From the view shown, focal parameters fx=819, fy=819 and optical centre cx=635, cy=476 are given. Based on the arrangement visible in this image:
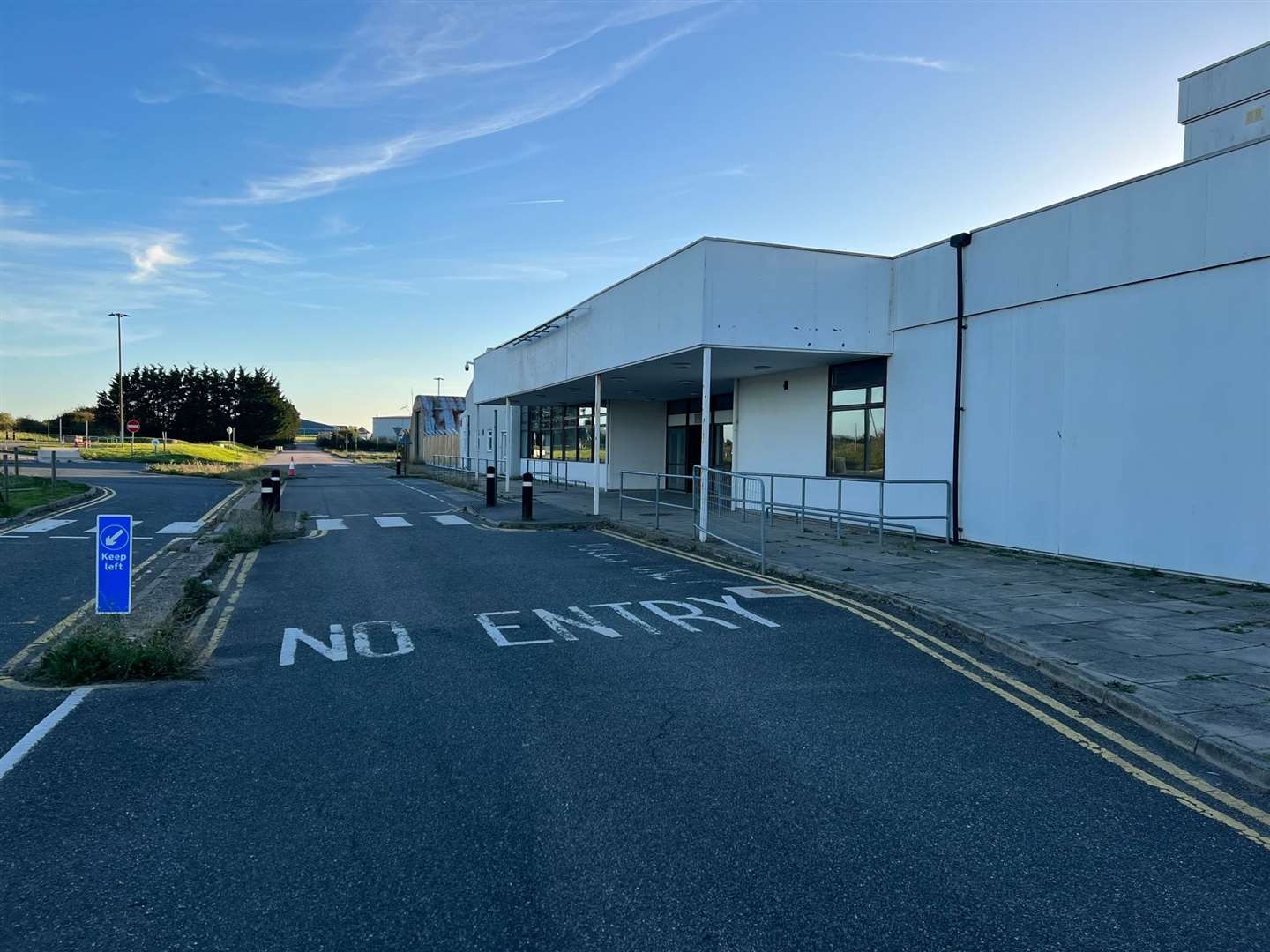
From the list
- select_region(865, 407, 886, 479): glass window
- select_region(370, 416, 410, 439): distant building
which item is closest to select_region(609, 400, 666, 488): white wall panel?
select_region(865, 407, 886, 479): glass window

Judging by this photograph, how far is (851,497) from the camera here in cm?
1645

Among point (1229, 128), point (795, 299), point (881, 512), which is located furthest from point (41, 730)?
point (1229, 128)

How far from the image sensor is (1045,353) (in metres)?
12.1

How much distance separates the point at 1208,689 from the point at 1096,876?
10.1ft

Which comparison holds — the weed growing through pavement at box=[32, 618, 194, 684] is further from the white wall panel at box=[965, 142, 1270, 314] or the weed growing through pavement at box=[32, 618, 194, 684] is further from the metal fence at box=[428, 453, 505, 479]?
the metal fence at box=[428, 453, 505, 479]

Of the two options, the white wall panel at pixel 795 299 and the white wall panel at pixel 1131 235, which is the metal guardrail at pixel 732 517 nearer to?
the white wall panel at pixel 795 299

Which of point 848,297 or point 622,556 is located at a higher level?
point 848,297

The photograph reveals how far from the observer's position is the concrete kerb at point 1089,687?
4.53m

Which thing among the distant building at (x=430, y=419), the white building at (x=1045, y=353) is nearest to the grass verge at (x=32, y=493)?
the white building at (x=1045, y=353)

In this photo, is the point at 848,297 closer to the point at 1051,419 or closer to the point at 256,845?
the point at 1051,419

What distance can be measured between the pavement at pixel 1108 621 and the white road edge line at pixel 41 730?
22.1 ft

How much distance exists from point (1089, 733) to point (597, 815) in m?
3.24

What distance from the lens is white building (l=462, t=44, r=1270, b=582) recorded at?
382 inches

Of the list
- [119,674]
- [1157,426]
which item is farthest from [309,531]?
[1157,426]
